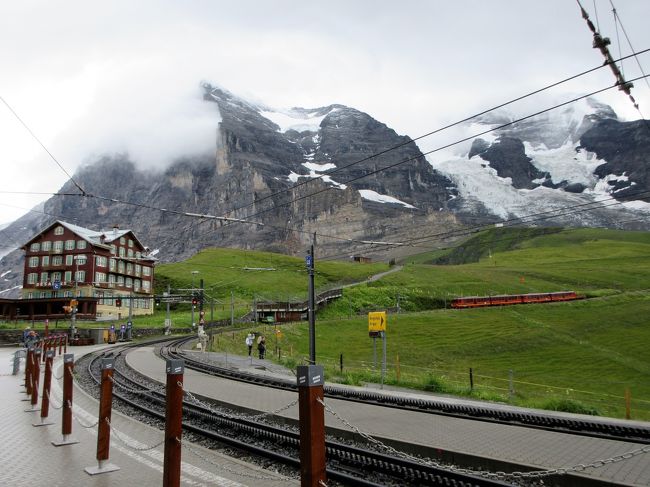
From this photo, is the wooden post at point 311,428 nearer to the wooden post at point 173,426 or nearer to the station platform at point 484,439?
the wooden post at point 173,426

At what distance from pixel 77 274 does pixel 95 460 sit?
82796 mm

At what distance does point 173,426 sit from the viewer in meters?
7.44

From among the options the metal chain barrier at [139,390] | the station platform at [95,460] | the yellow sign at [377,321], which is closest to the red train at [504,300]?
the yellow sign at [377,321]

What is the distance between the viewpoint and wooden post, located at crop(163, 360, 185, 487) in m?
7.28

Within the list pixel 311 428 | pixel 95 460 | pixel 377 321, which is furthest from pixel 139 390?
pixel 311 428

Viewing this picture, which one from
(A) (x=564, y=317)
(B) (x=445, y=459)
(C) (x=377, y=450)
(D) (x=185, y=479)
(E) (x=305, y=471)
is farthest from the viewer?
(A) (x=564, y=317)

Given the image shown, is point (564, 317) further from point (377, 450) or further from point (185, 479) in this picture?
point (185, 479)

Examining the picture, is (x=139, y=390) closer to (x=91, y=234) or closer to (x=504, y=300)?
(x=504, y=300)

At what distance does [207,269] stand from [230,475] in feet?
344

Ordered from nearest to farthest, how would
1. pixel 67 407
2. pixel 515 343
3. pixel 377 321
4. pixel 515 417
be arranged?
1. pixel 67 407
2. pixel 515 417
3. pixel 377 321
4. pixel 515 343

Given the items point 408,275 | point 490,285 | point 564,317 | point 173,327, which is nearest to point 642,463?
point 564,317

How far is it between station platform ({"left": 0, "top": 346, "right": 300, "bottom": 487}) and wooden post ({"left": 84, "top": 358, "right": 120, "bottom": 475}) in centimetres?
17

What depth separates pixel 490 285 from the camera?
3457 inches

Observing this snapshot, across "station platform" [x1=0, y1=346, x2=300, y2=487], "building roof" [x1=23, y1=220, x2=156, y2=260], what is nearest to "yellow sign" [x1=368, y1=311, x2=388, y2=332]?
"station platform" [x1=0, y1=346, x2=300, y2=487]
